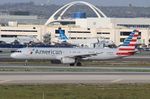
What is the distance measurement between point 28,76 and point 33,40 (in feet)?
413

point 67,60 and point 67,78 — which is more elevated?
point 67,78

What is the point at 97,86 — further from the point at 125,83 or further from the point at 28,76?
the point at 28,76

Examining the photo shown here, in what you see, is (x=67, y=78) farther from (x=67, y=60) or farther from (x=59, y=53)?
(x=59, y=53)

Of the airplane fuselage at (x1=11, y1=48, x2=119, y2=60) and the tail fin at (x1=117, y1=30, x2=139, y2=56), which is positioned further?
the tail fin at (x1=117, y1=30, x2=139, y2=56)

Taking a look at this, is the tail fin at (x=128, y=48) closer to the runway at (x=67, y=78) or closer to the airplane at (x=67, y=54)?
the airplane at (x=67, y=54)

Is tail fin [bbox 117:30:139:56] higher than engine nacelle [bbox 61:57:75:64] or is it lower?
higher

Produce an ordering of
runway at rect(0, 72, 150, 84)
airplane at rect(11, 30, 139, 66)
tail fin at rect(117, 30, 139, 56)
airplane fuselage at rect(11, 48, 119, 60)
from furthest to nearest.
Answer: tail fin at rect(117, 30, 139, 56) < airplane fuselage at rect(11, 48, 119, 60) < airplane at rect(11, 30, 139, 66) < runway at rect(0, 72, 150, 84)

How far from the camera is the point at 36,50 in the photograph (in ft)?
280

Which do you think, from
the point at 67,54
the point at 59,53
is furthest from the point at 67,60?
the point at 59,53

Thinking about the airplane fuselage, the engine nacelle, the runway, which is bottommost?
the engine nacelle

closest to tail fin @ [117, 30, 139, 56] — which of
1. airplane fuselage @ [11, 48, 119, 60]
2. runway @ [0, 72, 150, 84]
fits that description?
airplane fuselage @ [11, 48, 119, 60]

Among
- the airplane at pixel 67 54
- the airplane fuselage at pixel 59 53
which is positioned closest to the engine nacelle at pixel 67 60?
the airplane at pixel 67 54

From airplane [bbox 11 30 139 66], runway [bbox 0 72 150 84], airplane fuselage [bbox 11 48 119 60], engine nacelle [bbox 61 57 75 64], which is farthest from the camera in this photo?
airplane fuselage [bbox 11 48 119 60]

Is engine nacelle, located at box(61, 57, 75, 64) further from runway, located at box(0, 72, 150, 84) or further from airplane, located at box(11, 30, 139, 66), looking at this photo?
runway, located at box(0, 72, 150, 84)
